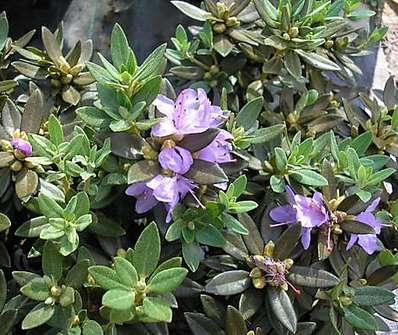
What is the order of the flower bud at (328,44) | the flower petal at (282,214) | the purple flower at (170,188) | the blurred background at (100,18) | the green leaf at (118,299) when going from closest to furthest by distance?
1. the green leaf at (118,299)
2. the purple flower at (170,188)
3. the flower petal at (282,214)
4. the flower bud at (328,44)
5. the blurred background at (100,18)

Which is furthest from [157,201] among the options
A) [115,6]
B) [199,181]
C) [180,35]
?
[115,6]

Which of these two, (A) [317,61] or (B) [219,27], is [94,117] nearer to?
(B) [219,27]

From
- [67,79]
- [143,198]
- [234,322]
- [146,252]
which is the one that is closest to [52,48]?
[67,79]

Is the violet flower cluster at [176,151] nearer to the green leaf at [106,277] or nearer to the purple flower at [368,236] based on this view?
the green leaf at [106,277]

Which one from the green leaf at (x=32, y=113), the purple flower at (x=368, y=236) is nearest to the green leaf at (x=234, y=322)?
the purple flower at (x=368, y=236)

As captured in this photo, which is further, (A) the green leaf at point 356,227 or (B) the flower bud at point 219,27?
(B) the flower bud at point 219,27

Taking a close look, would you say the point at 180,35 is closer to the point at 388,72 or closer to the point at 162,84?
the point at 162,84

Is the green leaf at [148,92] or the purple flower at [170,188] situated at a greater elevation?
the green leaf at [148,92]

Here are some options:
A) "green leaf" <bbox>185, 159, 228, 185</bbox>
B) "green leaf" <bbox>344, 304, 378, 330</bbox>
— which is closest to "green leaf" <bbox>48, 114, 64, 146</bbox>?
"green leaf" <bbox>185, 159, 228, 185</bbox>

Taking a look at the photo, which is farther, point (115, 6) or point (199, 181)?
point (115, 6)
